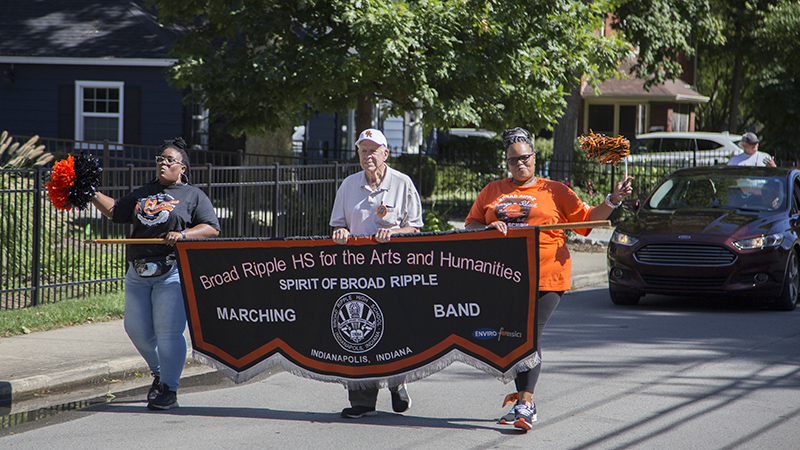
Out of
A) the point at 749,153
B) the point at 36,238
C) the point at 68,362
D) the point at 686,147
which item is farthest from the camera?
the point at 686,147

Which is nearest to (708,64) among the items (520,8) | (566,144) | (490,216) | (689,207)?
(566,144)

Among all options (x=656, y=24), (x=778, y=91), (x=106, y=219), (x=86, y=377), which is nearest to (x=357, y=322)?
(x=86, y=377)

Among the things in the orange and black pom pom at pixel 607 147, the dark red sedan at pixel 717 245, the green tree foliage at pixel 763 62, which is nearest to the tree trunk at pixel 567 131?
the green tree foliage at pixel 763 62

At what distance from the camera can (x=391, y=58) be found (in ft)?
42.8

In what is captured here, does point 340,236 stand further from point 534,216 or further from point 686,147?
point 686,147

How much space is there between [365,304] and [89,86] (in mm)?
17077

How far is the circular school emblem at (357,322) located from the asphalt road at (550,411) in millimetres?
531

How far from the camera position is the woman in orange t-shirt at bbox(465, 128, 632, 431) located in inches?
220

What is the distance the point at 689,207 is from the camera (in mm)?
11156

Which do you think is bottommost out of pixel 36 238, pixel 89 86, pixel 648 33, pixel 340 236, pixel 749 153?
pixel 36 238

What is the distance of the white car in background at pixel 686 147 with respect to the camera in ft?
82.5

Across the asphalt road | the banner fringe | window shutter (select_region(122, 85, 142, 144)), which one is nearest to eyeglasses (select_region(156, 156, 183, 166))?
the banner fringe

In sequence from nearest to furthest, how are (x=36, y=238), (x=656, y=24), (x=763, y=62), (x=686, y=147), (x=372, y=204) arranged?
(x=372, y=204) < (x=36, y=238) < (x=656, y=24) < (x=686, y=147) < (x=763, y=62)

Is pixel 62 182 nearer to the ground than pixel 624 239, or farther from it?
farther from it
